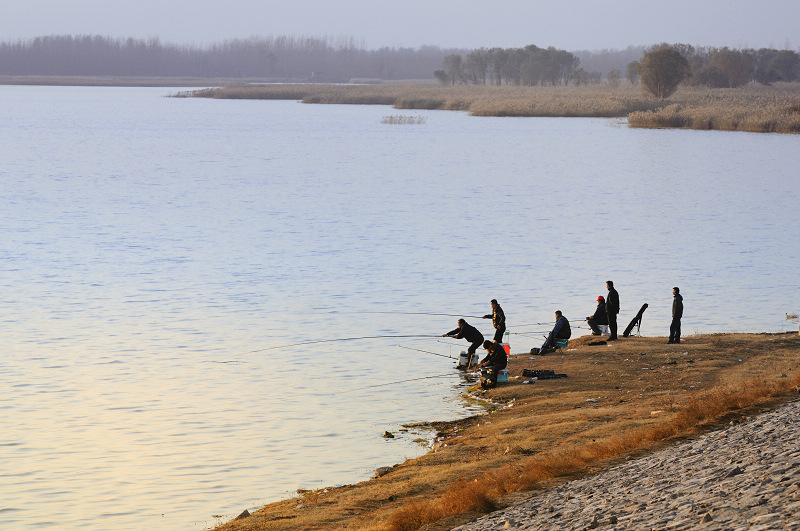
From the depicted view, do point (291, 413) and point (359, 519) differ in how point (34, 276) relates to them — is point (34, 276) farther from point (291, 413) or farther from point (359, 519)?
point (359, 519)

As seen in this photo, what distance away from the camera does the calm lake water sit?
14.1 metres

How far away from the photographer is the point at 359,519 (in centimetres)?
1105

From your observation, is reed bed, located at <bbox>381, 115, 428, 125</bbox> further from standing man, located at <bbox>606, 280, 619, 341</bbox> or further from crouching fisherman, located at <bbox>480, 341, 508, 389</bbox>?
crouching fisherman, located at <bbox>480, 341, 508, 389</bbox>

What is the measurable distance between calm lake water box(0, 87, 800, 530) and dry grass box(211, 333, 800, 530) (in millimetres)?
951

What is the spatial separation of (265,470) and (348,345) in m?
7.64

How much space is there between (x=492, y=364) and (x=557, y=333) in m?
2.49

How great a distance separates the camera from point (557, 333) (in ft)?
65.2

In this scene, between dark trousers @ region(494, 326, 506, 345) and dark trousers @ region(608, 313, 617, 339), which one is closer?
dark trousers @ region(494, 326, 506, 345)

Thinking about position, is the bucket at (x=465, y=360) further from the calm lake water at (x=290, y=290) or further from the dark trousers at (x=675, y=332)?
the dark trousers at (x=675, y=332)

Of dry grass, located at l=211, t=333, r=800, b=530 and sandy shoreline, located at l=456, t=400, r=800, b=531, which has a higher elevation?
sandy shoreline, located at l=456, t=400, r=800, b=531

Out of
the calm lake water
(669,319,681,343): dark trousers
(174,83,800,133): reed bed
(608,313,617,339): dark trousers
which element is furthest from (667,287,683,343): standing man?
(174,83,800,133): reed bed

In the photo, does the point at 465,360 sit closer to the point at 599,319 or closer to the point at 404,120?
the point at 599,319

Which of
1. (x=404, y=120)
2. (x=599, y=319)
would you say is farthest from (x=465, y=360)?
(x=404, y=120)

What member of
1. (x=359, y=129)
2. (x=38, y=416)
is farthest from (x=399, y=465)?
(x=359, y=129)
